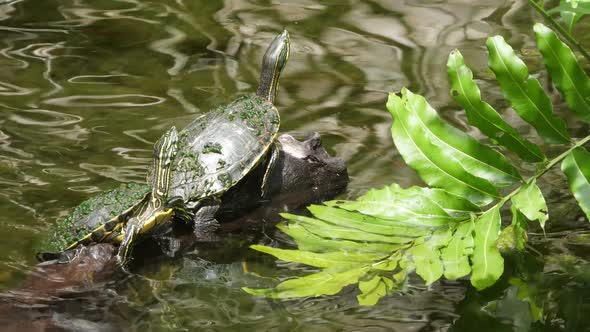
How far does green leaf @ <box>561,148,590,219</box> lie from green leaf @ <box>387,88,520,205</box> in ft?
Answer: 0.50

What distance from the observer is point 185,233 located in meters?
3.78

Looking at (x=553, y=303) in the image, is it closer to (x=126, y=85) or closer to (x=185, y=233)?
(x=185, y=233)

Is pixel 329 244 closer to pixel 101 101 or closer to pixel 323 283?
pixel 323 283

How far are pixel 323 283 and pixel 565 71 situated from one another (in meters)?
0.92

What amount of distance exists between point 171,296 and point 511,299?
46.3 inches

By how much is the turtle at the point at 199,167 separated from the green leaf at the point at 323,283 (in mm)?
1194

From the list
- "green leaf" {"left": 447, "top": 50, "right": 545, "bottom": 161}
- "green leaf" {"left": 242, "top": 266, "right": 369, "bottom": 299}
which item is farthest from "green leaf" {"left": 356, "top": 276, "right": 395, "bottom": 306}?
"green leaf" {"left": 447, "top": 50, "right": 545, "bottom": 161}

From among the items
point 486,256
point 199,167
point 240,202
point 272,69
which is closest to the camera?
point 486,256

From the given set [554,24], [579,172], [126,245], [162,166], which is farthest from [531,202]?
[162,166]

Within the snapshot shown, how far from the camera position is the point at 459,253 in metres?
2.41

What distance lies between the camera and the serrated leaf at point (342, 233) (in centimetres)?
253

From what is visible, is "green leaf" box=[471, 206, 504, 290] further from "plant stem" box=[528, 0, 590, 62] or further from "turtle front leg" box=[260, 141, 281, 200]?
"turtle front leg" box=[260, 141, 281, 200]

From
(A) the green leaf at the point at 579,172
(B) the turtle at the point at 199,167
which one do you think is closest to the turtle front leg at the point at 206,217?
(B) the turtle at the point at 199,167

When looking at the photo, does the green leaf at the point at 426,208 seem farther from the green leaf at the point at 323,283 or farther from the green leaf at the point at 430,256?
the green leaf at the point at 323,283
